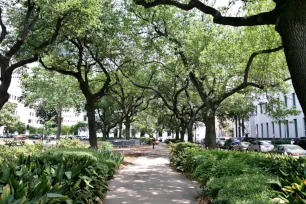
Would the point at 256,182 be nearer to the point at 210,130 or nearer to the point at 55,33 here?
the point at 55,33

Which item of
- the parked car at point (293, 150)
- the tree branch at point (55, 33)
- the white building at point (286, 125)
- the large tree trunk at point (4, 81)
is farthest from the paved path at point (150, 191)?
the white building at point (286, 125)

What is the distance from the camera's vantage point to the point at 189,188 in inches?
381

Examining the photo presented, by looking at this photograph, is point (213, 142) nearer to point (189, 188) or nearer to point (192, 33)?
point (192, 33)

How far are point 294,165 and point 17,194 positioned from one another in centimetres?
565

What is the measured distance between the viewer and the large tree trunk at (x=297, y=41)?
5.85 metres

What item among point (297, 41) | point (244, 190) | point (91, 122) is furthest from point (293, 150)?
point (244, 190)

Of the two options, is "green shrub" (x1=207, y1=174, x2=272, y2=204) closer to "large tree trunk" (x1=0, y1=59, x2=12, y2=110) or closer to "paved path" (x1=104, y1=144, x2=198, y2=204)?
"paved path" (x1=104, y1=144, x2=198, y2=204)

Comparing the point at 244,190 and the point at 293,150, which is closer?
the point at 244,190

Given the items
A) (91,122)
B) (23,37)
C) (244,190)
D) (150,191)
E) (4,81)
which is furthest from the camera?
(91,122)

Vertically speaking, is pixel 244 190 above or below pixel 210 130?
below

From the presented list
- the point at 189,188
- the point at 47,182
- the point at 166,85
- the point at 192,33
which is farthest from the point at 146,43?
the point at 47,182

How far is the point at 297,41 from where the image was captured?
5910mm

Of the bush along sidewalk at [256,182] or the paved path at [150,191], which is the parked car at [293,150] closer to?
the paved path at [150,191]

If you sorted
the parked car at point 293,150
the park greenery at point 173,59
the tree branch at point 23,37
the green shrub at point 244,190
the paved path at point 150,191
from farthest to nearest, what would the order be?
1. the parked car at point 293,150
2. the tree branch at point 23,37
3. the paved path at point 150,191
4. the park greenery at point 173,59
5. the green shrub at point 244,190
